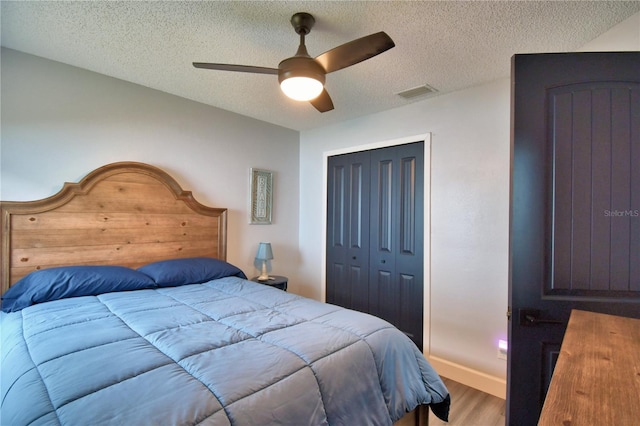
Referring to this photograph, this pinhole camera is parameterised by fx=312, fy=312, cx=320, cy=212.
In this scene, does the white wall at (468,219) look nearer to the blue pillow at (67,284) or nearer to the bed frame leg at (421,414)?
the bed frame leg at (421,414)

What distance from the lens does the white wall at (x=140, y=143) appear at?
87.5 inches

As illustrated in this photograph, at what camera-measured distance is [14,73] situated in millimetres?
2195

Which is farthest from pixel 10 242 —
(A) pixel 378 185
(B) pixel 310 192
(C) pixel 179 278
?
(A) pixel 378 185

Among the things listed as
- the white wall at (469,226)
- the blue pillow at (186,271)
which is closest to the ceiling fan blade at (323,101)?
the white wall at (469,226)

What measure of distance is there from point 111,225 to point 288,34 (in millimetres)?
2037

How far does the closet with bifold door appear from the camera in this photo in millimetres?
3010

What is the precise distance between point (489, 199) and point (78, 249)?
10.7ft

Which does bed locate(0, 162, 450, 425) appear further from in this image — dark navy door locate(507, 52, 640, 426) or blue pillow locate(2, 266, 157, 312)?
dark navy door locate(507, 52, 640, 426)

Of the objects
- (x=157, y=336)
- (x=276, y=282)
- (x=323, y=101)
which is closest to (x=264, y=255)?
(x=276, y=282)

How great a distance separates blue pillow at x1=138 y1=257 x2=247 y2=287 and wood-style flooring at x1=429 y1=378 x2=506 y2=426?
200cm

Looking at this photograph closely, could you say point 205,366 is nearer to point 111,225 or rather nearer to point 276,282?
point 111,225

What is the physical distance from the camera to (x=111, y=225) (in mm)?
2559

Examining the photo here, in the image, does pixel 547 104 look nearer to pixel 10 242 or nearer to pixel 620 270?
pixel 620 270

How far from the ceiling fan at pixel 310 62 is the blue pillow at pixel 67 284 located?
5.28 feet
